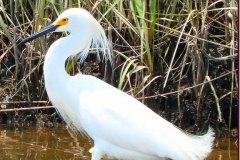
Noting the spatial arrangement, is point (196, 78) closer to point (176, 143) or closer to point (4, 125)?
point (176, 143)

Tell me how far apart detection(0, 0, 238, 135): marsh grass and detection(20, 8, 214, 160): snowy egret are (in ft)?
2.36

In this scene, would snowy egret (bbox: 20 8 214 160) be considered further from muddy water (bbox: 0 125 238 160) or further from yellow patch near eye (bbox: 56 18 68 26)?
muddy water (bbox: 0 125 238 160)

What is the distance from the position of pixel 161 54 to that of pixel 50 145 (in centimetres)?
119

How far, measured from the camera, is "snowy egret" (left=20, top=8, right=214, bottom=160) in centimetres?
440

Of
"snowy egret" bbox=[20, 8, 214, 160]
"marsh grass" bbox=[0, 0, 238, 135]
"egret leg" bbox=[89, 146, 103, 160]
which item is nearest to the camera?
"snowy egret" bbox=[20, 8, 214, 160]

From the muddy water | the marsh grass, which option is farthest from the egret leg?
the marsh grass

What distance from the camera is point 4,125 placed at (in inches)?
240

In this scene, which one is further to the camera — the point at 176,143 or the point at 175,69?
the point at 175,69

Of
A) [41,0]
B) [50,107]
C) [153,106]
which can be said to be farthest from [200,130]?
[41,0]

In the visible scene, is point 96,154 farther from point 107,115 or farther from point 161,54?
point 161,54

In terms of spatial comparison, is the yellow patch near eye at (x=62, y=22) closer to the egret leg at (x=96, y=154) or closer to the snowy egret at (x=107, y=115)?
the snowy egret at (x=107, y=115)

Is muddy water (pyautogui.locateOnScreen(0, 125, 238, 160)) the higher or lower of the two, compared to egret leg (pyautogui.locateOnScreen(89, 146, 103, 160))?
lower

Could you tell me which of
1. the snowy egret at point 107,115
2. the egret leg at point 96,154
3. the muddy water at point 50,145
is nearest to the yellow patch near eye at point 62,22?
the snowy egret at point 107,115

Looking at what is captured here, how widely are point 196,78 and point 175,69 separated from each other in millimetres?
187
